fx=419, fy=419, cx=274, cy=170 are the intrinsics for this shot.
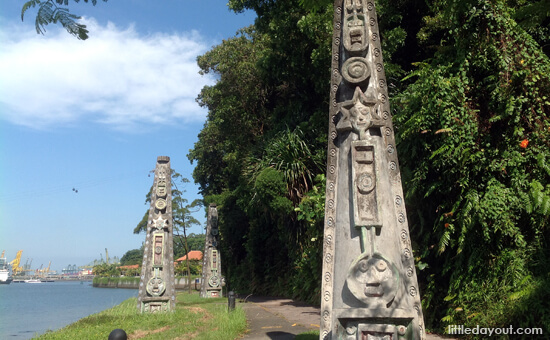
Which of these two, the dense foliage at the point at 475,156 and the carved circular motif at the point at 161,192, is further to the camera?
the carved circular motif at the point at 161,192

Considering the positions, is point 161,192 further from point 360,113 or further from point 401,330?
point 401,330

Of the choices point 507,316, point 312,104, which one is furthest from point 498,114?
point 312,104

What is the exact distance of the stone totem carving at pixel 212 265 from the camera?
17.3 metres

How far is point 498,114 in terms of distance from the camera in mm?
7020

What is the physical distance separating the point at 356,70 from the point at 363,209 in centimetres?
155

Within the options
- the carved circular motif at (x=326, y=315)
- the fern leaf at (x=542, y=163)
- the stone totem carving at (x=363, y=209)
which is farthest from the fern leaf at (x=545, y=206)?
the carved circular motif at (x=326, y=315)

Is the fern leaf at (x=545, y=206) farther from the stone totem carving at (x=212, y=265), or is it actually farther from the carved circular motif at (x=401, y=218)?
the stone totem carving at (x=212, y=265)

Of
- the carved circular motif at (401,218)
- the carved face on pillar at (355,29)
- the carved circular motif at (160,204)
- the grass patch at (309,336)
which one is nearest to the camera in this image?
the carved circular motif at (401,218)

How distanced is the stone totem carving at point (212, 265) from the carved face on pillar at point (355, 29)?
47.1 ft

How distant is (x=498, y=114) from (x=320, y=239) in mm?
5587

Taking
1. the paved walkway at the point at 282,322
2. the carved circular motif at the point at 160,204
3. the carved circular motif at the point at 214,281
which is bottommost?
the paved walkway at the point at 282,322

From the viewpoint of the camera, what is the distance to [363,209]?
4359 millimetres

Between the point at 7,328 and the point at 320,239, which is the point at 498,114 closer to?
the point at 320,239

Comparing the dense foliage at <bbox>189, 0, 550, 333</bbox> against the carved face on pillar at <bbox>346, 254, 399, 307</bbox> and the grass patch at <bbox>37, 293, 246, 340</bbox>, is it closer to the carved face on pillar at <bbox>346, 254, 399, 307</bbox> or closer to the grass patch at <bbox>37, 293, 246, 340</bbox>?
the carved face on pillar at <bbox>346, 254, 399, 307</bbox>
